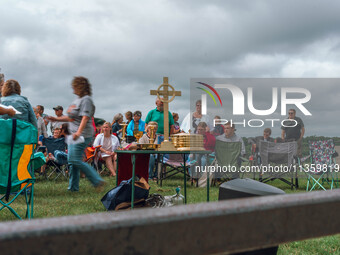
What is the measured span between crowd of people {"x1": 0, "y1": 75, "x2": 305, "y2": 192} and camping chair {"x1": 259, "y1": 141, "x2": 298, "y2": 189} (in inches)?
13.8

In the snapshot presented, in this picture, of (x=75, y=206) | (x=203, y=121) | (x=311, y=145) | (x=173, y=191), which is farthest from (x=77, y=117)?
(x=311, y=145)

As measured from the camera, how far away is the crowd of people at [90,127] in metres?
4.83

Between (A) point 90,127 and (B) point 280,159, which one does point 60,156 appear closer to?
(A) point 90,127

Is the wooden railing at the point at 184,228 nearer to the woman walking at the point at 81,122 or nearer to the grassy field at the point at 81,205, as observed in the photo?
the grassy field at the point at 81,205

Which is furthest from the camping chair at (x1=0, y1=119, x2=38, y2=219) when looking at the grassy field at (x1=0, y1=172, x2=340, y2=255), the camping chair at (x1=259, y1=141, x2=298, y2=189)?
the camping chair at (x1=259, y1=141, x2=298, y2=189)

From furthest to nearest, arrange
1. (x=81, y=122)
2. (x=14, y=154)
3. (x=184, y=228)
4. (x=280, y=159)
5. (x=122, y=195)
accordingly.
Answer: (x=280, y=159)
(x=81, y=122)
(x=122, y=195)
(x=14, y=154)
(x=184, y=228)

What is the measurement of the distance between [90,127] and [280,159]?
421cm

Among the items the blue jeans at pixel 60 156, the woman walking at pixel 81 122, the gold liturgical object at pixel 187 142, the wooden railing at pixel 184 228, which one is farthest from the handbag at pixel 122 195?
the wooden railing at pixel 184 228

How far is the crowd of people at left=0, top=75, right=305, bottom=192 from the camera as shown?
483 centimetres

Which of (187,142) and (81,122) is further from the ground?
(81,122)

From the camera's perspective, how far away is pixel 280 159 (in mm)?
7602

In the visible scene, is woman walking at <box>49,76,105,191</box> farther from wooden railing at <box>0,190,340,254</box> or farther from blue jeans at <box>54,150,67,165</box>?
wooden railing at <box>0,190,340,254</box>

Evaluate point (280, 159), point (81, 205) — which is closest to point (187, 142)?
point (81, 205)

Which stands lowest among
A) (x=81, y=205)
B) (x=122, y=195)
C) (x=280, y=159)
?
(x=81, y=205)
